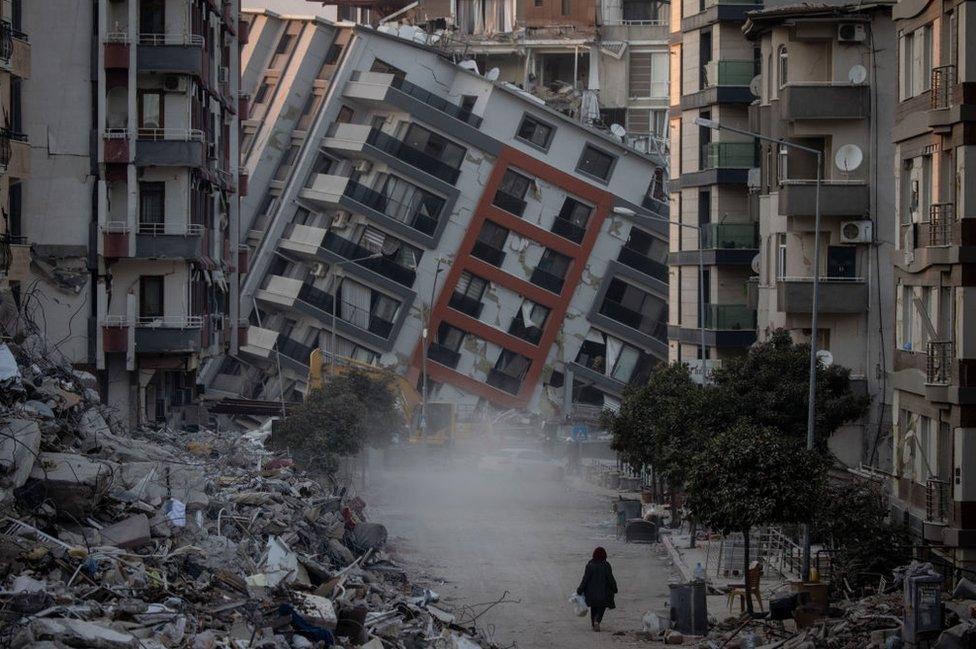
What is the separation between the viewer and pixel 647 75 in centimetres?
10019

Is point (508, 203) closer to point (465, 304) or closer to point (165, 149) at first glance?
point (465, 304)

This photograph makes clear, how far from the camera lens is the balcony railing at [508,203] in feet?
292

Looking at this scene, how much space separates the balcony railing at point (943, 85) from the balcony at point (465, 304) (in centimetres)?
5847

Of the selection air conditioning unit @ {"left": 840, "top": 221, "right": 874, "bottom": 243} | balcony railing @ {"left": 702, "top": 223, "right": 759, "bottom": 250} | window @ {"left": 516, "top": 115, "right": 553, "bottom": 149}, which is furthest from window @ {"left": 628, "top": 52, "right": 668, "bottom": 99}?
air conditioning unit @ {"left": 840, "top": 221, "right": 874, "bottom": 243}

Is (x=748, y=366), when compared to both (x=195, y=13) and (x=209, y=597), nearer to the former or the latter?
(x=195, y=13)

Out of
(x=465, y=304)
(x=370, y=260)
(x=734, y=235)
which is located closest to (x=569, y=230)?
(x=465, y=304)

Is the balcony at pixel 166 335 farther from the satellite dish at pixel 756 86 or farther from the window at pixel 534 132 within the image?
the window at pixel 534 132

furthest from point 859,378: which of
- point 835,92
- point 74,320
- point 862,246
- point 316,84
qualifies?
point 316,84

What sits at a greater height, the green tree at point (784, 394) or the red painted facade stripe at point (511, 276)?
the red painted facade stripe at point (511, 276)

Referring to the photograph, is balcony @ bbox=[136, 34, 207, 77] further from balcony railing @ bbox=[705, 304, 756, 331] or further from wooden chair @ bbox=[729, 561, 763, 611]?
wooden chair @ bbox=[729, 561, 763, 611]

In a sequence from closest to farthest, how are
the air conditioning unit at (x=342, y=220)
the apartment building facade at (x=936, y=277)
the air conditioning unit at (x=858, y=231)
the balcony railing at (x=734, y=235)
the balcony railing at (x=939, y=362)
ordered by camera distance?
the apartment building facade at (x=936, y=277), the balcony railing at (x=939, y=362), the air conditioning unit at (x=858, y=231), the balcony railing at (x=734, y=235), the air conditioning unit at (x=342, y=220)

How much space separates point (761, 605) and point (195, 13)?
91.4ft

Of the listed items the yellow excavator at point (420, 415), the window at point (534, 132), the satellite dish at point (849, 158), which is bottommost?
the yellow excavator at point (420, 415)

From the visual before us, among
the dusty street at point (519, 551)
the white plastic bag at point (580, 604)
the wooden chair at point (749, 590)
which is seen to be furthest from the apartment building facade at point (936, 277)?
the white plastic bag at point (580, 604)
